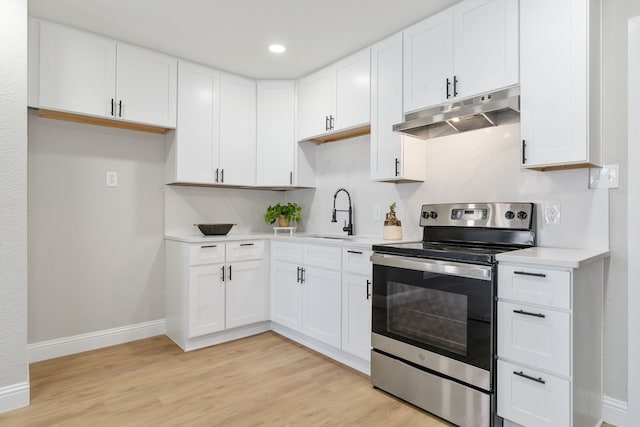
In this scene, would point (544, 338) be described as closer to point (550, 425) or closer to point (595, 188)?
point (550, 425)

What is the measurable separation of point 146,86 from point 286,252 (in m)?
1.84

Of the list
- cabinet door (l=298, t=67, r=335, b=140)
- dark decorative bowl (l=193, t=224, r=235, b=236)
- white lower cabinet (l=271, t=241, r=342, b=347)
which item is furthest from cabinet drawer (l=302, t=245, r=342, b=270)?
cabinet door (l=298, t=67, r=335, b=140)

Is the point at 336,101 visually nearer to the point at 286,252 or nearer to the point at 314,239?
the point at 314,239

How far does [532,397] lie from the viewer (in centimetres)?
175

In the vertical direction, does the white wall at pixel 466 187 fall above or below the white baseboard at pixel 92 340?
above

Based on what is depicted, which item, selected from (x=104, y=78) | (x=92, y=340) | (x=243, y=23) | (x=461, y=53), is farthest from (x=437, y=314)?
(x=104, y=78)

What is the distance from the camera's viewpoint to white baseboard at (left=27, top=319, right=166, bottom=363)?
9.57 ft

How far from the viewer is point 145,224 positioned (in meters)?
3.46

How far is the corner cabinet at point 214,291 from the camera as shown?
311 centimetres

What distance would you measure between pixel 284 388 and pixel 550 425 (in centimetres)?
149

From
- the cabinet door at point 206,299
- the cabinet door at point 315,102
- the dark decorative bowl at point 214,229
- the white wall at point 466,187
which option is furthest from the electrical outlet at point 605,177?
the dark decorative bowl at point 214,229

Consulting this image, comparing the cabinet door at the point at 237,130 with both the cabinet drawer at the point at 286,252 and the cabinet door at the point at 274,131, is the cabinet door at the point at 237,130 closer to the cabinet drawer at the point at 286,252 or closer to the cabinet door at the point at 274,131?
the cabinet door at the point at 274,131

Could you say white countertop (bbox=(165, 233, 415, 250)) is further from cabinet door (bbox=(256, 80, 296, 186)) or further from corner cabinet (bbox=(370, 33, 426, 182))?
cabinet door (bbox=(256, 80, 296, 186))

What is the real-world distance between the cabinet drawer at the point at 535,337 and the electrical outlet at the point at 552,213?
28.8 inches
